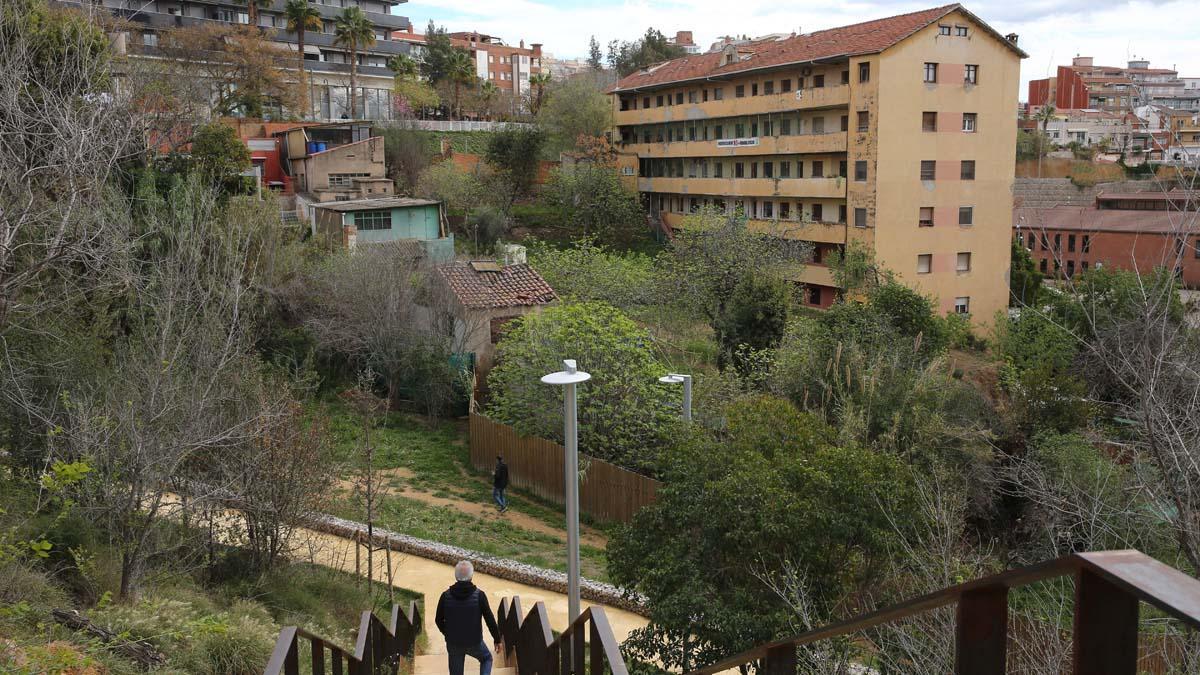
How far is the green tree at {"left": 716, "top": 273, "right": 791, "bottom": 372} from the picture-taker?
2927 centimetres

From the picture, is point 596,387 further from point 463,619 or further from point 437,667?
point 463,619

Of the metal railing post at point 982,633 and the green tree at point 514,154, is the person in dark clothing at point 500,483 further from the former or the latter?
the green tree at point 514,154

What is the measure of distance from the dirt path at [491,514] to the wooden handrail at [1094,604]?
1851 centimetres

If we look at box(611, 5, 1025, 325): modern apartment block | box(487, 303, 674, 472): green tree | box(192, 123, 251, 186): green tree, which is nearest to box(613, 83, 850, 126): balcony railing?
box(611, 5, 1025, 325): modern apartment block

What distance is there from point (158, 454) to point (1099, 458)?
1610cm

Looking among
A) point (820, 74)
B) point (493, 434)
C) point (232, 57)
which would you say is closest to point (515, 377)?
point (493, 434)

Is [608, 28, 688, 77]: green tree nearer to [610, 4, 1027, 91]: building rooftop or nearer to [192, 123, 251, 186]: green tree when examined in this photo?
[610, 4, 1027, 91]: building rooftop

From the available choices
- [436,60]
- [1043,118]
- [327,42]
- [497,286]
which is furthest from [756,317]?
[1043,118]

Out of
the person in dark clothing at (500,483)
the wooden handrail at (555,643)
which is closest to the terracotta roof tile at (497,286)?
the person in dark clothing at (500,483)

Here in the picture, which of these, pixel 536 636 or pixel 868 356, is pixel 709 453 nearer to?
pixel 536 636

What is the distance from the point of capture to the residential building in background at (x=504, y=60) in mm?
129125

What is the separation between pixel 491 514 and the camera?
2148cm

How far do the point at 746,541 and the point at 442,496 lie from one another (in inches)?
477

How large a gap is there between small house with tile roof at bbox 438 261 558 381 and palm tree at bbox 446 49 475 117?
1839 inches
